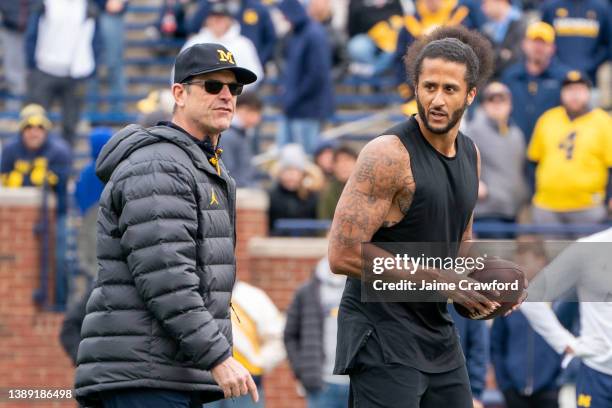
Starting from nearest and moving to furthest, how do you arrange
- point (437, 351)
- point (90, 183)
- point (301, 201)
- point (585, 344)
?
point (437, 351) < point (585, 344) < point (90, 183) < point (301, 201)

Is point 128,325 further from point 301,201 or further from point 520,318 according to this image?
point 301,201

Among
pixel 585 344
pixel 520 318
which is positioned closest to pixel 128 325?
pixel 585 344

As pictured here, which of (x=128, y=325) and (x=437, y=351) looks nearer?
(x=128, y=325)

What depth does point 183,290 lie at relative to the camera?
529 centimetres

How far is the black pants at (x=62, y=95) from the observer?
15.1 meters

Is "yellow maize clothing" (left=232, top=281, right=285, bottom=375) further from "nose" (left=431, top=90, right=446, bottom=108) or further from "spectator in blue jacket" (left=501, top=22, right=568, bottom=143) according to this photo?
"spectator in blue jacket" (left=501, top=22, right=568, bottom=143)

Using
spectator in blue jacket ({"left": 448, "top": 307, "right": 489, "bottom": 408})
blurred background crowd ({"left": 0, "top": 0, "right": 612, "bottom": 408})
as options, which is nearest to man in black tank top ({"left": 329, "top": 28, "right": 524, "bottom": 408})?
blurred background crowd ({"left": 0, "top": 0, "right": 612, "bottom": 408})

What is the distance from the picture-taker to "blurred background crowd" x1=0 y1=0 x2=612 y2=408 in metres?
9.98

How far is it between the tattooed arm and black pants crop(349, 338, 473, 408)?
1.20 ft

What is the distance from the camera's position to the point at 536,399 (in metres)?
10.0

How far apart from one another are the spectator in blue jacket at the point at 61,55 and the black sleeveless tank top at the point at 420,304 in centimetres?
970

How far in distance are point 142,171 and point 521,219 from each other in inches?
320

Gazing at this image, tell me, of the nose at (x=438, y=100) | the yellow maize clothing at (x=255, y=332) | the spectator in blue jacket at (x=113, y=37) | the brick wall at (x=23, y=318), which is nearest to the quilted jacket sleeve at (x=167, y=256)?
the nose at (x=438, y=100)

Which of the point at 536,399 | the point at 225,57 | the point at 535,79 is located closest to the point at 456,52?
the point at 225,57
